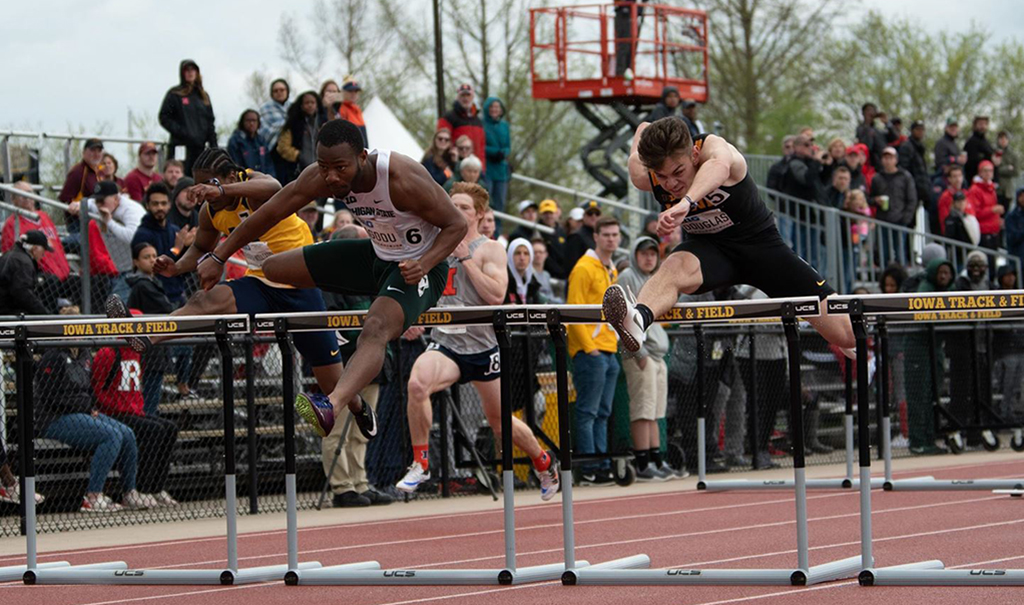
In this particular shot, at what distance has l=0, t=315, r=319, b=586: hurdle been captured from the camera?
313 inches

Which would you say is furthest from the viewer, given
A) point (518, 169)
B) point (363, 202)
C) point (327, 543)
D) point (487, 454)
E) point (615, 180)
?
point (518, 169)

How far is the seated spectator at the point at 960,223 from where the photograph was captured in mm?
21312

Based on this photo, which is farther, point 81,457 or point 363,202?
point 81,457

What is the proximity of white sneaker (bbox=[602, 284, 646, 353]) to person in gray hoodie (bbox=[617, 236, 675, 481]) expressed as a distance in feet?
20.7

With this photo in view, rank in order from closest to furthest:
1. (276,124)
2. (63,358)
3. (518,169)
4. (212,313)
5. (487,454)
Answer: (212,313)
(63,358)
(487,454)
(276,124)
(518,169)

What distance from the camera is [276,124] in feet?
54.8

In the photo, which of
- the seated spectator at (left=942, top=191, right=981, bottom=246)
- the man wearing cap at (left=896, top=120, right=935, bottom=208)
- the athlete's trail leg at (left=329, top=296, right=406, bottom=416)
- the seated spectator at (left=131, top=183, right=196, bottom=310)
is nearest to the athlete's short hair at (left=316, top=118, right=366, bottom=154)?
the athlete's trail leg at (left=329, top=296, right=406, bottom=416)

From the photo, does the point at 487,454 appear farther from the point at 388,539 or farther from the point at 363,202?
the point at 363,202

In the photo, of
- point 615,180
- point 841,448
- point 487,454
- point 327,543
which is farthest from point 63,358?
point 615,180

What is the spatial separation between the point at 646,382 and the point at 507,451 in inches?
250

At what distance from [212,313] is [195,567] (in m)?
1.67

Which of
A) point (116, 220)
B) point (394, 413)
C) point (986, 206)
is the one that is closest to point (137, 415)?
point (394, 413)

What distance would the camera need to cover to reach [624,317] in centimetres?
729

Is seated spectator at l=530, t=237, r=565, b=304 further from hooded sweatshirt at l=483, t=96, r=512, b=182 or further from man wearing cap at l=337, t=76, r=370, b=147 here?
hooded sweatshirt at l=483, t=96, r=512, b=182
